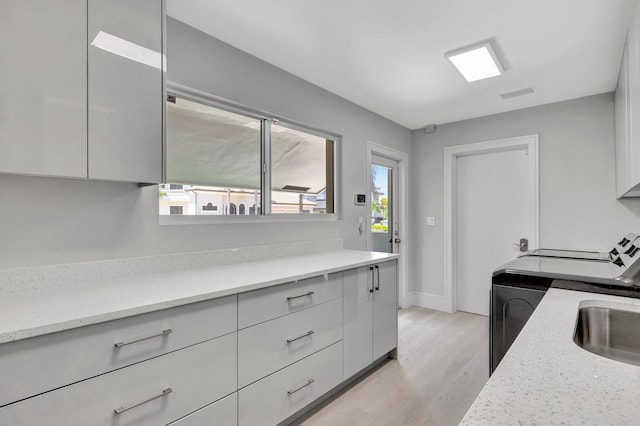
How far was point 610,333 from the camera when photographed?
3.90ft

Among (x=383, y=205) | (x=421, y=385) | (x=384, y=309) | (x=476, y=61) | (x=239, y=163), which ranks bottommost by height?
(x=421, y=385)

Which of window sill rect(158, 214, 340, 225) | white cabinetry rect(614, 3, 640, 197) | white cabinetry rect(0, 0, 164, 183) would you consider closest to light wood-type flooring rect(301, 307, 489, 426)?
window sill rect(158, 214, 340, 225)

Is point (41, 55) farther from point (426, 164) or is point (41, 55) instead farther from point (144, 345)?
point (426, 164)

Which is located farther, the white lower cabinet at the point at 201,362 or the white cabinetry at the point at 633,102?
the white cabinetry at the point at 633,102

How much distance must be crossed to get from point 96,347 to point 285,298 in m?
0.87

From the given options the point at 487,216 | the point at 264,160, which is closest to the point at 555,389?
the point at 264,160

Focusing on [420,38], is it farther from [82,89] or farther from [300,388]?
[300,388]

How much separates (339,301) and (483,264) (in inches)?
100

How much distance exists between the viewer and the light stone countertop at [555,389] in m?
0.56

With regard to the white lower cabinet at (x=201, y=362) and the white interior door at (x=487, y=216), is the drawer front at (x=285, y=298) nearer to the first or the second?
the white lower cabinet at (x=201, y=362)

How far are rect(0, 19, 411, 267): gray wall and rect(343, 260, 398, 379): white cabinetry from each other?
67 centimetres

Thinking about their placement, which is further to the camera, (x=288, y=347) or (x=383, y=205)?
(x=383, y=205)

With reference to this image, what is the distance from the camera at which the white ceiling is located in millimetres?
1811

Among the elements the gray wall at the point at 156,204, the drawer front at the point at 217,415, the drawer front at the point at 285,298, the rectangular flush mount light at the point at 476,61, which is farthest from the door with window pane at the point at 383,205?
A: the drawer front at the point at 217,415
